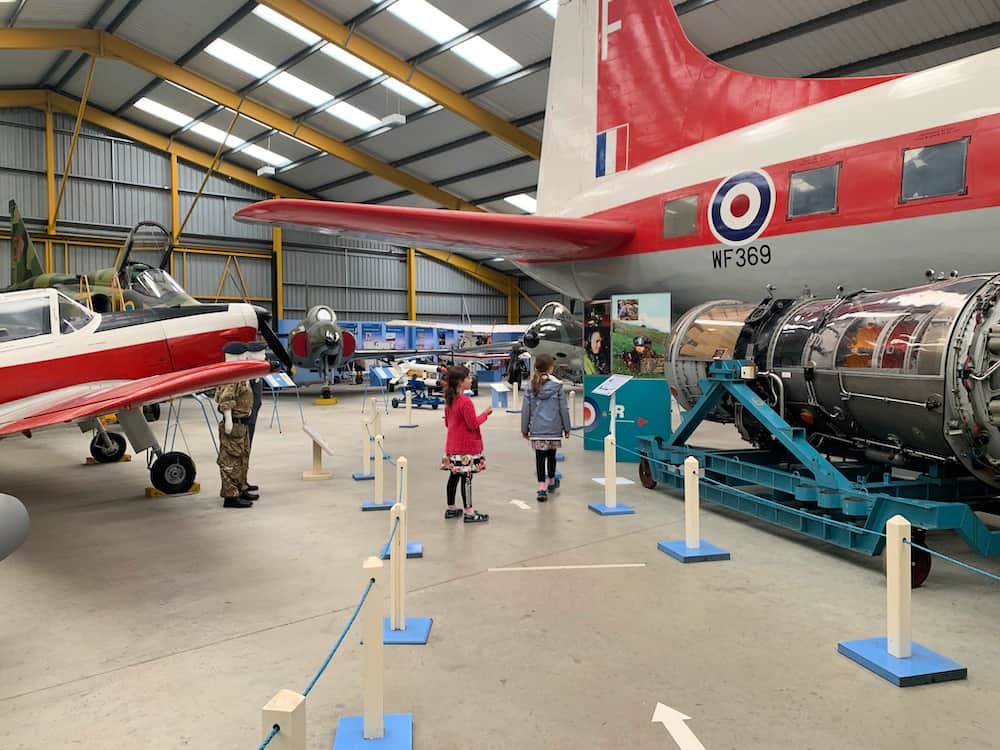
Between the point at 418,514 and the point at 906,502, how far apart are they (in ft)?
14.4

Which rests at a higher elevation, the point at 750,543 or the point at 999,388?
the point at 999,388

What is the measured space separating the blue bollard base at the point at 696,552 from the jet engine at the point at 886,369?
153 centimetres

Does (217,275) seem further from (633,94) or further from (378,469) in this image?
(378,469)

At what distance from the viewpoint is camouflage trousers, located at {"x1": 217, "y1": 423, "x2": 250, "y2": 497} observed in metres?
7.57

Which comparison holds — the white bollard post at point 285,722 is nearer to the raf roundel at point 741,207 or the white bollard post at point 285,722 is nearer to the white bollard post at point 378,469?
the white bollard post at point 378,469

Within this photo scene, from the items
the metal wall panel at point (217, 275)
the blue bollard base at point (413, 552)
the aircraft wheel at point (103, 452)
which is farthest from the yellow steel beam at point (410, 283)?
the blue bollard base at point (413, 552)

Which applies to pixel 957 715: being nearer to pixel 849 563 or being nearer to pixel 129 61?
pixel 849 563

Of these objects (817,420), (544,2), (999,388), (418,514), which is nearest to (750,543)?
(817,420)

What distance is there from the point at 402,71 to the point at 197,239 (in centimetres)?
1695

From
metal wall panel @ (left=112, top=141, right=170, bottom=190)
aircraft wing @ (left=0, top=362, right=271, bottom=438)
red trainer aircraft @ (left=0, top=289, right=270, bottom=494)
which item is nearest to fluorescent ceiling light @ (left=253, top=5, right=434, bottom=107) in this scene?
red trainer aircraft @ (left=0, top=289, right=270, bottom=494)

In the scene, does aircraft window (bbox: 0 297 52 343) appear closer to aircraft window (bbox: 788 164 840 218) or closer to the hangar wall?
aircraft window (bbox: 788 164 840 218)

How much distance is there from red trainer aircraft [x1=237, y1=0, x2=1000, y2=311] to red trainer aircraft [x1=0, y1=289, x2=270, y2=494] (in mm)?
1647

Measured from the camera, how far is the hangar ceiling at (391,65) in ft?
50.0

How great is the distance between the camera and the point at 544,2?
16141mm
